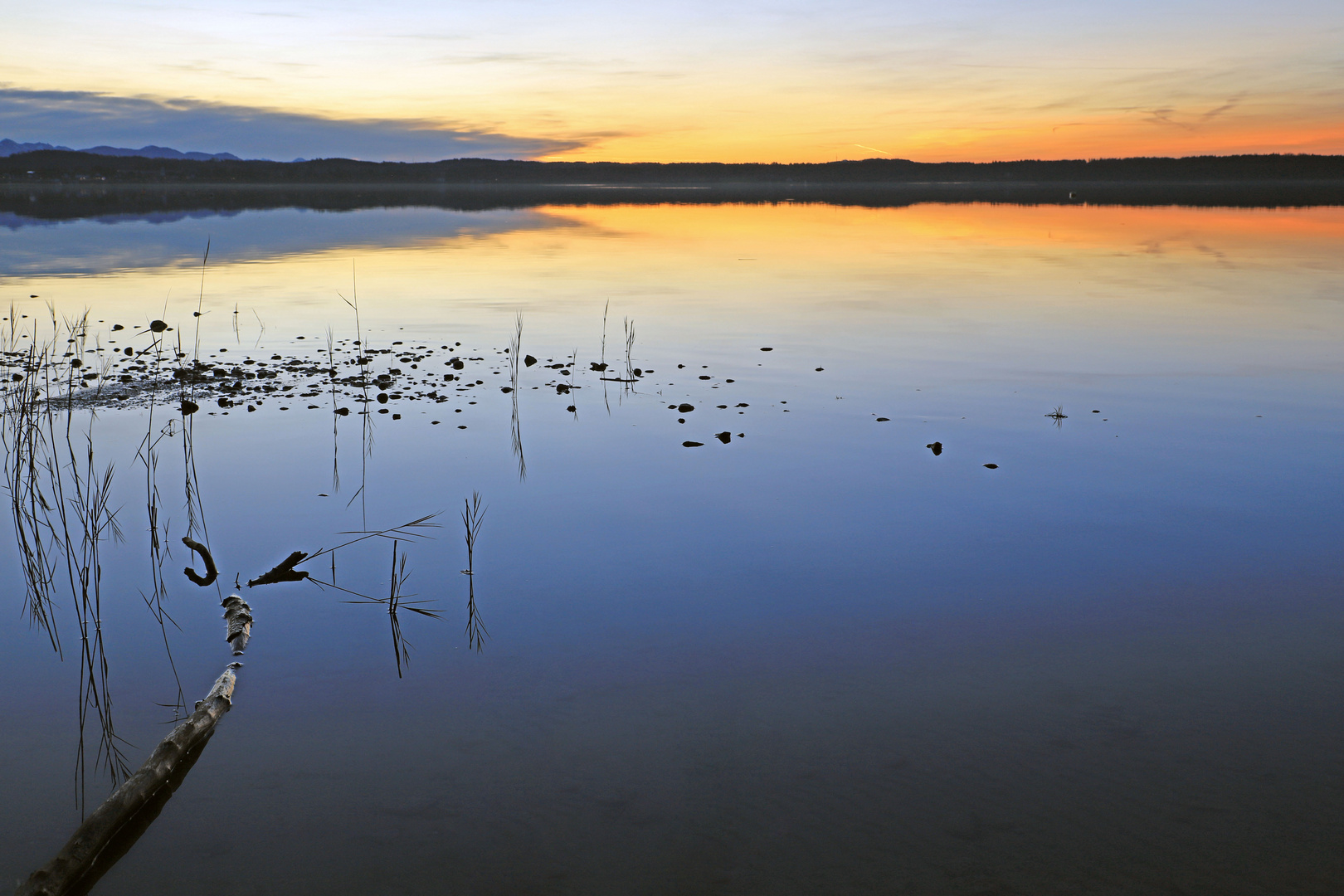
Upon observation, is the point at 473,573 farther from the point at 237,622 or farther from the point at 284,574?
the point at 237,622

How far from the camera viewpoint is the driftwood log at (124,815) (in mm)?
4227

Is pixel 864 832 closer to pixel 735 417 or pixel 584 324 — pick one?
pixel 735 417

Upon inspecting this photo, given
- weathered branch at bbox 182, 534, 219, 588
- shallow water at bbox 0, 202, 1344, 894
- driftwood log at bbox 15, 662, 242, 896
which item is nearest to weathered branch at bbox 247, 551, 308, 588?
shallow water at bbox 0, 202, 1344, 894

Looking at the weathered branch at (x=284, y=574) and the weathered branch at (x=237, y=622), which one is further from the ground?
the weathered branch at (x=284, y=574)

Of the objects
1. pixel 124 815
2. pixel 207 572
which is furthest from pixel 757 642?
pixel 207 572

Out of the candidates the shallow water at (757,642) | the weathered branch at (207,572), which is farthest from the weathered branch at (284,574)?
the weathered branch at (207,572)

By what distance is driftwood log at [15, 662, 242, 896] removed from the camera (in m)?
4.23

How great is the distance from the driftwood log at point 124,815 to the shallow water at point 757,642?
0.10 meters

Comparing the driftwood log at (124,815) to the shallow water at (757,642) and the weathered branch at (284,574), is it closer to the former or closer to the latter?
the shallow water at (757,642)

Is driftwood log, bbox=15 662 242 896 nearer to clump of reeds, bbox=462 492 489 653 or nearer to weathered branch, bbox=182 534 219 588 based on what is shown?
clump of reeds, bbox=462 492 489 653

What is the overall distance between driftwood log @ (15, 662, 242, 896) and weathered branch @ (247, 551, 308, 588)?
210cm

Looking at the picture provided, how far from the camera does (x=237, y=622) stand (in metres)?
6.81

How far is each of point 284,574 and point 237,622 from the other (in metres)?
1.00

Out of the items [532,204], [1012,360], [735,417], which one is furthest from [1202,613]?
[532,204]
